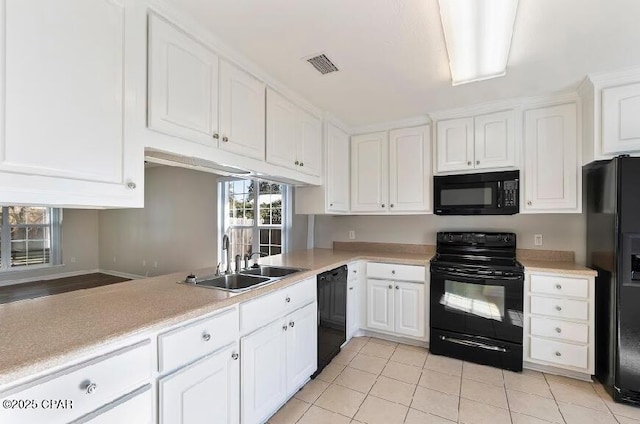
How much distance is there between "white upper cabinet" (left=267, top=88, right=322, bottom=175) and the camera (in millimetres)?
2246

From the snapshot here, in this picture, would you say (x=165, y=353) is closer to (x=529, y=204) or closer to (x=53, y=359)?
(x=53, y=359)

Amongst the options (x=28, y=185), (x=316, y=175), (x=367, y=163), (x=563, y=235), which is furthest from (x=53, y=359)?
(x=563, y=235)

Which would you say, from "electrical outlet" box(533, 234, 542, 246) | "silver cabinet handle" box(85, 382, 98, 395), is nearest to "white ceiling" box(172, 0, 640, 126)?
"electrical outlet" box(533, 234, 542, 246)

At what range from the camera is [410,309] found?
115 inches

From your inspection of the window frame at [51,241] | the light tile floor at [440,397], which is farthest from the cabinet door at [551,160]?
the window frame at [51,241]

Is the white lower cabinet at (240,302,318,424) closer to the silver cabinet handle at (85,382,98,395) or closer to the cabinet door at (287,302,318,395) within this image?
the cabinet door at (287,302,318,395)

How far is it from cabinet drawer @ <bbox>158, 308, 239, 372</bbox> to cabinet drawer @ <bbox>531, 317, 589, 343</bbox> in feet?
8.08

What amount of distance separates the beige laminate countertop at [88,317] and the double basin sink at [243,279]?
79 mm

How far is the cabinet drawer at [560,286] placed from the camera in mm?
2295

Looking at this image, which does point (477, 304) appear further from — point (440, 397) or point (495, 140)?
point (495, 140)

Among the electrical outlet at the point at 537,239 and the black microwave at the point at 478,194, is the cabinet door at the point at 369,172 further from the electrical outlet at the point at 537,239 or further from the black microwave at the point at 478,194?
the electrical outlet at the point at 537,239

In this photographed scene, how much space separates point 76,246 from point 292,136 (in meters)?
7.56

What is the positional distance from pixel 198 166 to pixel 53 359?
50.6 inches

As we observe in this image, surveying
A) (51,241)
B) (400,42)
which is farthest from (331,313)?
(51,241)
